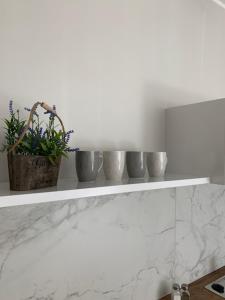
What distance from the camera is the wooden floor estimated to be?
4.50ft

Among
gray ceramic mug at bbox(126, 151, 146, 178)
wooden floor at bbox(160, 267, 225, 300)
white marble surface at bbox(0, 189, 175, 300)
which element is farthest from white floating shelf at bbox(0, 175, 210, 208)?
wooden floor at bbox(160, 267, 225, 300)

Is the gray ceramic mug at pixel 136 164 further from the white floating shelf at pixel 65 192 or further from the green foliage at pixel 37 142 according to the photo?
the green foliage at pixel 37 142

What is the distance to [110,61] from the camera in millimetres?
1161

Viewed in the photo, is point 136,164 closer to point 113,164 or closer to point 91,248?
point 113,164

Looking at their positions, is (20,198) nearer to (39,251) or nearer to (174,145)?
(39,251)

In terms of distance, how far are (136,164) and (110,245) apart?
379 millimetres

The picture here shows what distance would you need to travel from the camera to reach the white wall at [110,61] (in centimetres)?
93

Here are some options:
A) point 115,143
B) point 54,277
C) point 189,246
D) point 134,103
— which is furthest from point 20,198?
point 189,246

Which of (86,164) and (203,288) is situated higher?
(86,164)

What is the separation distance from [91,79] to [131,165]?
1.28 feet

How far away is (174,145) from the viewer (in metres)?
1.33

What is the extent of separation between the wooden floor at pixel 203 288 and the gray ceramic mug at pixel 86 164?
0.86 metres

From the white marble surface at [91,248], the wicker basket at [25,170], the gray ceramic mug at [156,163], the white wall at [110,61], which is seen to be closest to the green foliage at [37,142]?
the wicker basket at [25,170]

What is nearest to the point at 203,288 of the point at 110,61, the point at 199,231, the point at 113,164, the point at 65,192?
the point at 199,231
